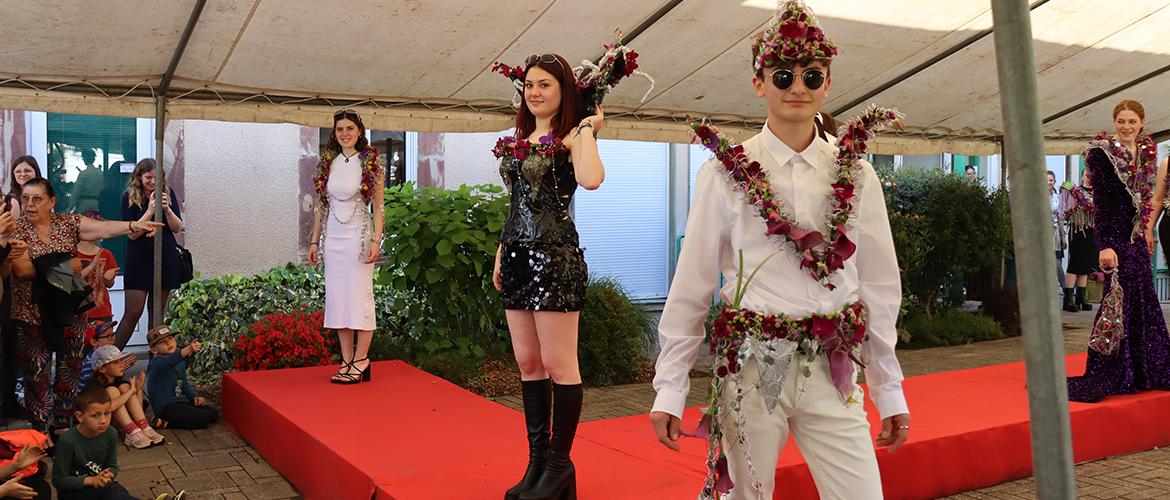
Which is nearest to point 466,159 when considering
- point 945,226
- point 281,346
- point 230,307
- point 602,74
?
point 230,307

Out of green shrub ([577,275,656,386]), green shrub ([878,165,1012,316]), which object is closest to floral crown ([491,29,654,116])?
green shrub ([577,275,656,386])

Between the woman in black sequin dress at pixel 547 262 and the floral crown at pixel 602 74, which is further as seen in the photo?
the floral crown at pixel 602 74

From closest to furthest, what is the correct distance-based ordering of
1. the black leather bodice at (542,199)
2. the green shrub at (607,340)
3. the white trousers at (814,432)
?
the white trousers at (814,432) → the black leather bodice at (542,199) → the green shrub at (607,340)

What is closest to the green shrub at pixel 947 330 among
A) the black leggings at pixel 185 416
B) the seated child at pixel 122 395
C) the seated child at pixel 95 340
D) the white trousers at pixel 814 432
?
the black leggings at pixel 185 416

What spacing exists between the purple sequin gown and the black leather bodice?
11.7 ft

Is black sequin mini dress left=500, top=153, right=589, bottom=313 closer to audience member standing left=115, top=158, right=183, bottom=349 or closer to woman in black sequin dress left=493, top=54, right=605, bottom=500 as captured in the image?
woman in black sequin dress left=493, top=54, right=605, bottom=500

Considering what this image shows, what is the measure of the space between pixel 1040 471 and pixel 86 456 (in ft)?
11.8

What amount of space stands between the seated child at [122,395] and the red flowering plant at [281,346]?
Result: 1.11 metres

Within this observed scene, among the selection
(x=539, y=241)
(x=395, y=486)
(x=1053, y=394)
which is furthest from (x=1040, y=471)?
(x=395, y=486)

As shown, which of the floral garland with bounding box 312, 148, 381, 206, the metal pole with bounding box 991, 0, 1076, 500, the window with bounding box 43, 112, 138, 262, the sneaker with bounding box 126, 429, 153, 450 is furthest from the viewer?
the window with bounding box 43, 112, 138, 262

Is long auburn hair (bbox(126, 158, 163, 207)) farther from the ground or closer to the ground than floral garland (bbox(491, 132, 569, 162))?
farther from the ground

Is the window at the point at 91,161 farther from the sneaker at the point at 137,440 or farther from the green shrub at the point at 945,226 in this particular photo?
the green shrub at the point at 945,226

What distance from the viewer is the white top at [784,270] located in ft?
7.20

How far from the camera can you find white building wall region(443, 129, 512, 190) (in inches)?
448
